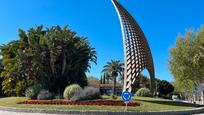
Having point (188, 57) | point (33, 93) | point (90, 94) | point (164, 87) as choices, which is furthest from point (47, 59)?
point (164, 87)

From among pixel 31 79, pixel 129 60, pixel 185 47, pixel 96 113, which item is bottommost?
pixel 96 113

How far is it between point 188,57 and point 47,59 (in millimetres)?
20291

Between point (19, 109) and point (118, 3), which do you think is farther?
point (118, 3)

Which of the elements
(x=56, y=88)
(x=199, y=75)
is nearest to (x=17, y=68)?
(x=56, y=88)

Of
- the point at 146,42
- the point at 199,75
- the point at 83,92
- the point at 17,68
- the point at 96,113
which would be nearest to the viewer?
the point at 96,113

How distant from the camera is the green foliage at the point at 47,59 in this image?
116ft

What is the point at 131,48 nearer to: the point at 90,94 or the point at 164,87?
the point at 90,94

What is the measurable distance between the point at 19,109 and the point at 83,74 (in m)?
19.4

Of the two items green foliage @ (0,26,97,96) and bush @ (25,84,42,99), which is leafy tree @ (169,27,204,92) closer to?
green foliage @ (0,26,97,96)

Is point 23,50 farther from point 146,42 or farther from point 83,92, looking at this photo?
point 146,42

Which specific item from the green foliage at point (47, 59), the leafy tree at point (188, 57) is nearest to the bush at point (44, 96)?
the green foliage at point (47, 59)

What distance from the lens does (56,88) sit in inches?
1508

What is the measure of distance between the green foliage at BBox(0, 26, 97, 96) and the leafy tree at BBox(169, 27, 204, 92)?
13110 millimetres

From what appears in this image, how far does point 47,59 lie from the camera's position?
3709 centimetres
